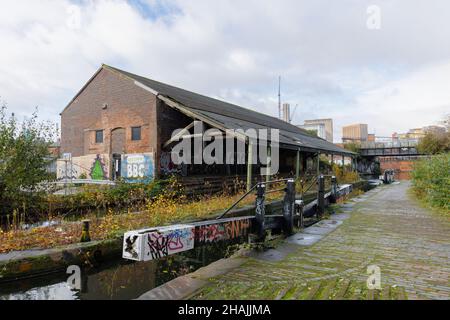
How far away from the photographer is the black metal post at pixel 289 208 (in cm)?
612

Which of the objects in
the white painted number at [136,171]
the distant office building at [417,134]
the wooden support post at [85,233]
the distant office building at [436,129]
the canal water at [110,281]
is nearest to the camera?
the canal water at [110,281]

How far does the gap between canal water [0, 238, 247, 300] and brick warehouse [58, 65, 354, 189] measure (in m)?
9.28

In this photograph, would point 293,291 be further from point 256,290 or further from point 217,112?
Answer: point 217,112

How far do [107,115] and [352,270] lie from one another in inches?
698

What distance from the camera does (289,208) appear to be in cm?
621

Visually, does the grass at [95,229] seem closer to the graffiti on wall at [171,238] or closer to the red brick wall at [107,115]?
the graffiti on wall at [171,238]

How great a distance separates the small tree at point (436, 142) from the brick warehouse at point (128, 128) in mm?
12023

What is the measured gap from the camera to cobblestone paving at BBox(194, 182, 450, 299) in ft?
10.7

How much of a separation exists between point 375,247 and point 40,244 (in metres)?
5.93

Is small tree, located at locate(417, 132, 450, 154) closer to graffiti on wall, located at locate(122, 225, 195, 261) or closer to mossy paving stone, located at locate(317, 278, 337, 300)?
mossy paving stone, located at locate(317, 278, 337, 300)

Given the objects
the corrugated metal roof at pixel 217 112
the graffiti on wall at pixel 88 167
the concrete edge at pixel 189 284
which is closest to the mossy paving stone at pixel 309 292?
the concrete edge at pixel 189 284

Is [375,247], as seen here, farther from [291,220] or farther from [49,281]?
A: [49,281]

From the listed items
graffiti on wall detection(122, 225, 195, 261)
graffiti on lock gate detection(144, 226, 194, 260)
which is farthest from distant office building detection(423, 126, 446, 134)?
graffiti on wall detection(122, 225, 195, 261)
